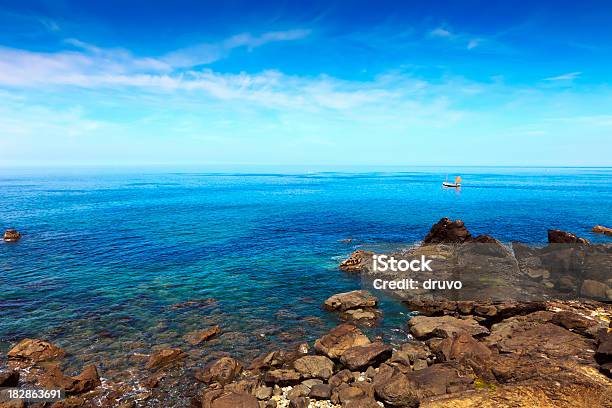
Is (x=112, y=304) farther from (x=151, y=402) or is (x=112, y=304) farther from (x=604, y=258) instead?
(x=604, y=258)

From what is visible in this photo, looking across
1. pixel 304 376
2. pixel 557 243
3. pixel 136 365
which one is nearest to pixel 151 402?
pixel 136 365

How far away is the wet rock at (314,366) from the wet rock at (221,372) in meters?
4.25

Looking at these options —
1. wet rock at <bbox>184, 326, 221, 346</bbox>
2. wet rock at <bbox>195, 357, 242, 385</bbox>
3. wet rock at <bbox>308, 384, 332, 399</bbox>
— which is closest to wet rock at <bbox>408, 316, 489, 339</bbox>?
wet rock at <bbox>308, 384, 332, 399</bbox>

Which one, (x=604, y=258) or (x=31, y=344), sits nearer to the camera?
(x=31, y=344)

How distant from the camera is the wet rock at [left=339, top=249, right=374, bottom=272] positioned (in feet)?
162

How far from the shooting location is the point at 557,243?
4678 cm

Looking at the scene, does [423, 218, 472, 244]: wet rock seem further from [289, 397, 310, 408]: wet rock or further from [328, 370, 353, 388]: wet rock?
[289, 397, 310, 408]: wet rock

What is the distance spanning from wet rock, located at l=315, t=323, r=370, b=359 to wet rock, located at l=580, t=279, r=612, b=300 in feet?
86.1

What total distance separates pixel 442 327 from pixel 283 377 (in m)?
14.8

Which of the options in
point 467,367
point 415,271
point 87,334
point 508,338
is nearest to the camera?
point 467,367

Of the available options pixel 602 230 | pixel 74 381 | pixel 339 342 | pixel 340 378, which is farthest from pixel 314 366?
pixel 602 230

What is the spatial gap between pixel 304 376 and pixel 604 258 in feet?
123

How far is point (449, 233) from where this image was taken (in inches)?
2152

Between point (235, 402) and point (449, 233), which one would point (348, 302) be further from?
point (449, 233)
